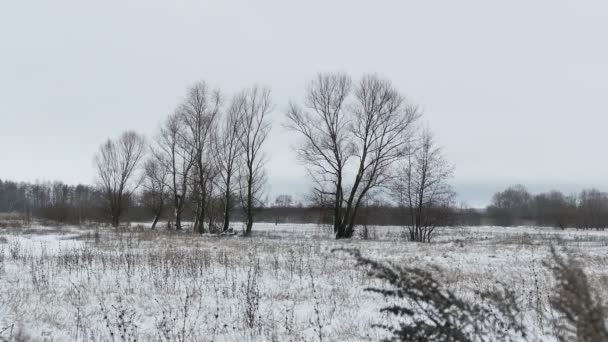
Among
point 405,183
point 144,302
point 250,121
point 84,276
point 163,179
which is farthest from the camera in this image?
point 163,179

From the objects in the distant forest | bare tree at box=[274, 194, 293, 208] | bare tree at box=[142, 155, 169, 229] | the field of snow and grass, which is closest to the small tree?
the distant forest

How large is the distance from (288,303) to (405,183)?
2225cm

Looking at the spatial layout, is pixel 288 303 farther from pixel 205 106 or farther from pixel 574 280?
pixel 205 106

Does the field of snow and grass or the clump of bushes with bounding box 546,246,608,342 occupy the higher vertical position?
the clump of bushes with bounding box 546,246,608,342

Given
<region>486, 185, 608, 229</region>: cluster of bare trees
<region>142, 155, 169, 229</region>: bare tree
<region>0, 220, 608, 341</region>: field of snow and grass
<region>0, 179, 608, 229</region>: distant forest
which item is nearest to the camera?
<region>0, 220, 608, 341</region>: field of snow and grass

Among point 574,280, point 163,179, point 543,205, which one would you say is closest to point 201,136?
point 163,179

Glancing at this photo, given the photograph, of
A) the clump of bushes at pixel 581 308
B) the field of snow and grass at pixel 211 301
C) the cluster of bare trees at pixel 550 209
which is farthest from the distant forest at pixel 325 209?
the clump of bushes at pixel 581 308

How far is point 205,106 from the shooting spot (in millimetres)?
32500

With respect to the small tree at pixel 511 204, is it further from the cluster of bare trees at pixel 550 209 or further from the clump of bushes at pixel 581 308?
the clump of bushes at pixel 581 308

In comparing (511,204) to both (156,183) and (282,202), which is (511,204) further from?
(156,183)

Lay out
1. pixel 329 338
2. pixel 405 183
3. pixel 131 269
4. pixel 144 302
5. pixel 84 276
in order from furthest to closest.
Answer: pixel 405 183
pixel 131 269
pixel 84 276
pixel 144 302
pixel 329 338

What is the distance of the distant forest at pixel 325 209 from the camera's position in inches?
1299

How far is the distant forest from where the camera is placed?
33.0 meters

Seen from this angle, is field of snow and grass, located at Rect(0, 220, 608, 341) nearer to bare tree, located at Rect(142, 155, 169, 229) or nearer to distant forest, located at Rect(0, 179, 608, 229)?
distant forest, located at Rect(0, 179, 608, 229)
